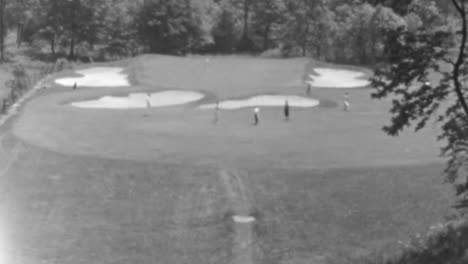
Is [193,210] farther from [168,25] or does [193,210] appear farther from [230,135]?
[168,25]

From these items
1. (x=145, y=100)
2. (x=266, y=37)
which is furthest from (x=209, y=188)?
(x=266, y=37)

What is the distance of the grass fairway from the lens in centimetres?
2169

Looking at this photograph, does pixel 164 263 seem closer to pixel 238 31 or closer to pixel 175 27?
pixel 175 27

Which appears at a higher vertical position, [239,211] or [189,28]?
[189,28]

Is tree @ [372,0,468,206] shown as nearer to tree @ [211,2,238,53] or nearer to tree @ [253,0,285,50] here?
tree @ [253,0,285,50]

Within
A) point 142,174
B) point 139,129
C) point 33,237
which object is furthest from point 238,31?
point 33,237

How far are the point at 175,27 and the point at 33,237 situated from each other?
6717 centimetres

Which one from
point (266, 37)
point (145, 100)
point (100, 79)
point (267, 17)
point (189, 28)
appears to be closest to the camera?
point (145, 100)

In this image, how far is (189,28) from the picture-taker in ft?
290

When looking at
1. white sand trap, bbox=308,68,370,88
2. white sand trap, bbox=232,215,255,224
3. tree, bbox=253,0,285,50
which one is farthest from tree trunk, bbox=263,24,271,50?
white sand trap, bbox=232,215,255,224

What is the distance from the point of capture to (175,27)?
286 feet

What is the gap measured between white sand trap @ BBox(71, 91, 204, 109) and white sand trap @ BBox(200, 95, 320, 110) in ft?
11.9

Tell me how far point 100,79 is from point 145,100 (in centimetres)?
1320

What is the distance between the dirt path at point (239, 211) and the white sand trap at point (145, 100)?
84.1 ft
